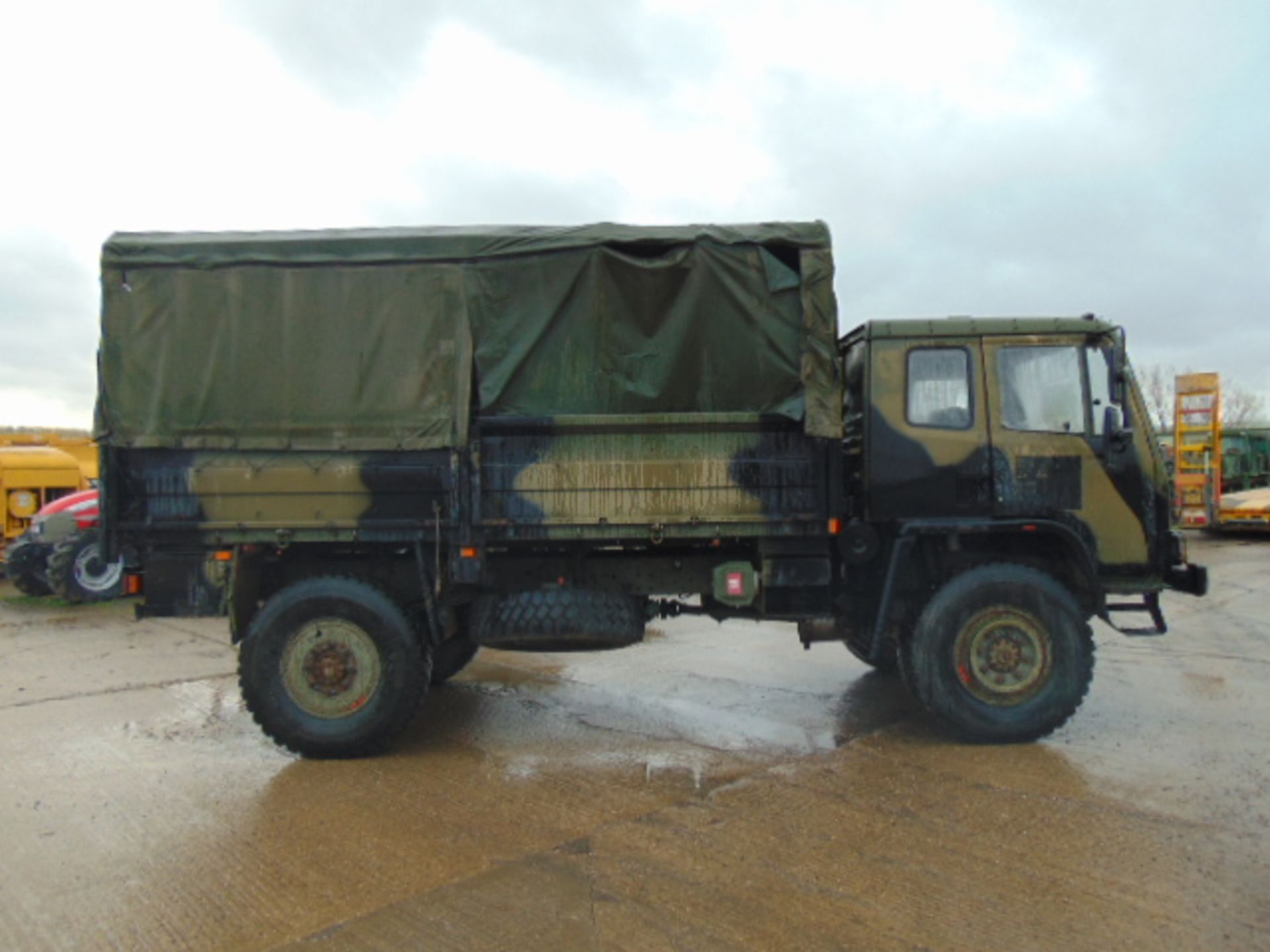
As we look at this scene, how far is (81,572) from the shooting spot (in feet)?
40.9

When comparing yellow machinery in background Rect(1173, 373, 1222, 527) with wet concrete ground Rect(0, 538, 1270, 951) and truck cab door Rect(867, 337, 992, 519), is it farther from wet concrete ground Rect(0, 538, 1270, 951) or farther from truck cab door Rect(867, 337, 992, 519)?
truck cab door Rect(867, 337, 992, 519)

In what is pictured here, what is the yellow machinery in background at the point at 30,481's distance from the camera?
1517cm

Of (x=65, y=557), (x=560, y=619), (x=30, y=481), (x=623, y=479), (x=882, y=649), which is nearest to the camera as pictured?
(x=623, y=479)

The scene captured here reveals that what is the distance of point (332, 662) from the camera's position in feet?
18.9

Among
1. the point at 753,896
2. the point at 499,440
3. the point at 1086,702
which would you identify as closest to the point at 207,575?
the point at 499,440

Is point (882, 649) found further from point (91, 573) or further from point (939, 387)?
point (91, 573)

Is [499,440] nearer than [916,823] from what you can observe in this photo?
No

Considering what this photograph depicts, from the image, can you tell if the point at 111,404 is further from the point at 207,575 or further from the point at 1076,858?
the point at 1076,858

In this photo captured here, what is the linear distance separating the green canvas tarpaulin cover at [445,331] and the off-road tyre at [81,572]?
7741mm

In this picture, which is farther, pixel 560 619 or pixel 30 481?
pixel 30 481

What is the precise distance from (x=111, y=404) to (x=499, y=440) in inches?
94.6

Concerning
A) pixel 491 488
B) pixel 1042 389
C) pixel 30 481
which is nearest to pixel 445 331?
pixel 491 488

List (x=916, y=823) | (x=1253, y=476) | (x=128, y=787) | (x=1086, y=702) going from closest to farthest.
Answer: (x=916, y=823) → (x=128, y=787) → (x=1086, y=702) → (x=1253, y=476)

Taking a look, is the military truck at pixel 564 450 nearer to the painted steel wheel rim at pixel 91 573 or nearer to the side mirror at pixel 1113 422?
the side mirror at pixel 1113 422
